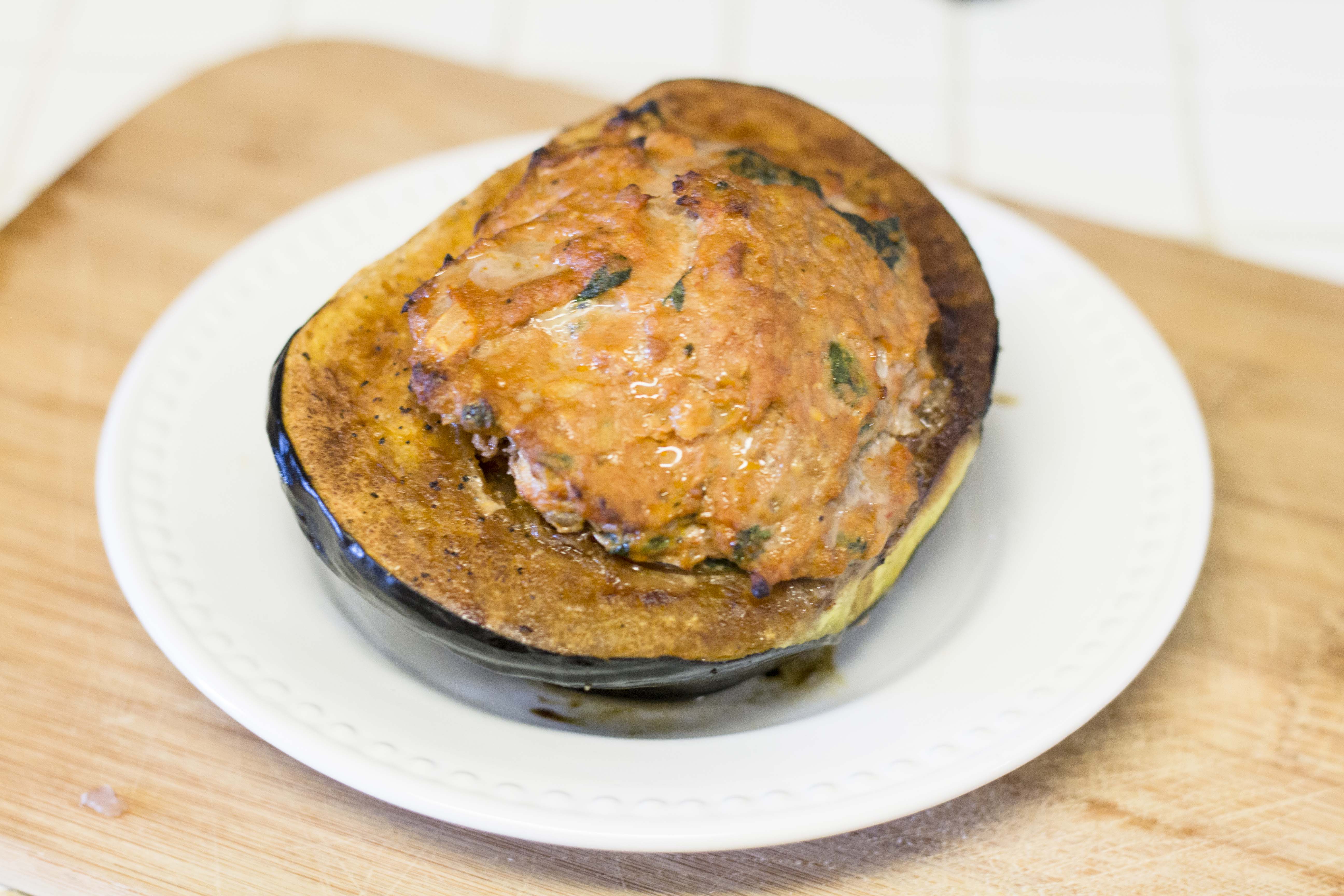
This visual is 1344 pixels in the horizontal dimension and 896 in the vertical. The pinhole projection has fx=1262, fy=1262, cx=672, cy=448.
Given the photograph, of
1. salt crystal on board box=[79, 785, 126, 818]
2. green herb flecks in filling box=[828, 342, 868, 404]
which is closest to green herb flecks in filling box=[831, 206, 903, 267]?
green herb flecks in filling box=[828, 342, 868, 404]

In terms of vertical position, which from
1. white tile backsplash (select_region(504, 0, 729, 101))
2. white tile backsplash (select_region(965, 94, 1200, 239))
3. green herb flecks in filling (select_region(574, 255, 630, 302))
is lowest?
white tile backsplash (select_region(965, 94, 1200, 239))

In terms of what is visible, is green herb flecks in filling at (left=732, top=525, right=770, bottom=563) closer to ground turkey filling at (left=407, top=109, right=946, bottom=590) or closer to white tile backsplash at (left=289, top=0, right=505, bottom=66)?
ground turkey filling at (left=407, top=109, right=946, bottom=590)

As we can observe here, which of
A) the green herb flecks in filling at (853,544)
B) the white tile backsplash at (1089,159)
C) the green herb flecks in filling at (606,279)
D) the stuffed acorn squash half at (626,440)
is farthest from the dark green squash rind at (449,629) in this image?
the white tile backsplash at (1089,159)

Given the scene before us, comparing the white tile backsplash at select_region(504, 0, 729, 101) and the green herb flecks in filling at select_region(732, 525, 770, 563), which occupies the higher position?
the green herb flecks in filling at select_region(732, 525, 770, 563)

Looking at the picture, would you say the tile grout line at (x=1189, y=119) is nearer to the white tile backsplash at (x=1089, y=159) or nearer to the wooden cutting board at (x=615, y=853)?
the white tile backsplash at (x=1089, y=159)

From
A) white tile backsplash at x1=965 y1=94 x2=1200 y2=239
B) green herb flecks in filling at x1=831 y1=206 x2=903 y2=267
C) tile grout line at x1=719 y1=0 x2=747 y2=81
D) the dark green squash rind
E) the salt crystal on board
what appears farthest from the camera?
tile grout line at x1=719 y1=0 x2=747 y2=81

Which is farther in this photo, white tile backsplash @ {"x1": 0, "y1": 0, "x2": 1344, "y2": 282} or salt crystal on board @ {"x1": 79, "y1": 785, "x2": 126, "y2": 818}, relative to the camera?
white tile backsplash @ {"x1": 0, "y1": 0, "x2": 1344, "y2": 282}

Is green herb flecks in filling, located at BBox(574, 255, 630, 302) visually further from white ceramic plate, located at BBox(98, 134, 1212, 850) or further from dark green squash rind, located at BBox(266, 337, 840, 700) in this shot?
white ceramic plate, located at BBox(98, 134, 1212, 850)

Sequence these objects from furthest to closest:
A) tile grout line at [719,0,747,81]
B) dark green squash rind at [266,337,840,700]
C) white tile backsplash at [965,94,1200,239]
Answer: tile grout line at [719,0,747,81] < white tile backsplash at [965,94,1200,239] < dark green squash rind at [266,337,840,700]

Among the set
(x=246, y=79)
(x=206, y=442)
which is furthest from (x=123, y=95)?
(x=206, y=442)

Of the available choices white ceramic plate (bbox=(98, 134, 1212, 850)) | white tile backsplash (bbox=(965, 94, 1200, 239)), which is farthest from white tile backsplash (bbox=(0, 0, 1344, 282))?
white ceramic plate (bbox=(98, 134, 1212, 850))
